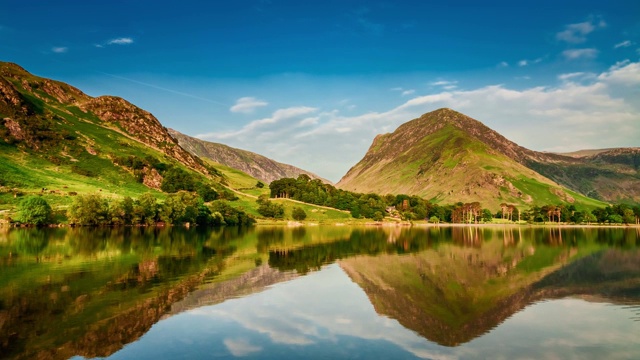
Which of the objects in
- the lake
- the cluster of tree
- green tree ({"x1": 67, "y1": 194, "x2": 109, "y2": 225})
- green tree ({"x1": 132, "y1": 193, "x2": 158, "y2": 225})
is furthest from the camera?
green tree ({"x1": 132, "y1": 193, "x2": 158, "y2": 225})

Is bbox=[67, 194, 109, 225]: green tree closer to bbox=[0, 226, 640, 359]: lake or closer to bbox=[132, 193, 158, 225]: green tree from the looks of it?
bbox=[132, 193, 158, 225]: green tree

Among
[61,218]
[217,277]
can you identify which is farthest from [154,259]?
[61,218]

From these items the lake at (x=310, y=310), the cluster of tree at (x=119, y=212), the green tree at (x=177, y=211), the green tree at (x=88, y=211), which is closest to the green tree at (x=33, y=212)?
the cluster of tree at (x=119, y=212)

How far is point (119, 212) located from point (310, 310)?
15285cm

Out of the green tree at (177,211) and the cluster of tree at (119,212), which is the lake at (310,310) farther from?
the green tree at (177,211)

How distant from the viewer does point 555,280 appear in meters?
51.9

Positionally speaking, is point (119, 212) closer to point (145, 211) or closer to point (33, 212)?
point (145, 211)

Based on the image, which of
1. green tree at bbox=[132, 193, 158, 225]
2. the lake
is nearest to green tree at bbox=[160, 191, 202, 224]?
green tree at bbox=[132, 193, 158, 225]

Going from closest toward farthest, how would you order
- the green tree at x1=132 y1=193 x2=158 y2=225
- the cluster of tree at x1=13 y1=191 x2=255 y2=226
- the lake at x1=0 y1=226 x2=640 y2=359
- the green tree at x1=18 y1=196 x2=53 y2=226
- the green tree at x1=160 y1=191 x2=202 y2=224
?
the lake at x1=0 y1=226 x2=640 y2=359, the green tree at x1=18 y1=196 x2=53 y2=226, the cluster of tree at x1=13 y1=191 x2=255 y2=226, the green tree at x1=132 y1=193 x2=158 y2=225, the green tree at x1=160 y1=191 x2=202 y2=224

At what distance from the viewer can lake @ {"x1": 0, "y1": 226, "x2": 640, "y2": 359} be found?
25281 mm

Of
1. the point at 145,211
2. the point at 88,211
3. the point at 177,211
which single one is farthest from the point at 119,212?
the point at 177,211

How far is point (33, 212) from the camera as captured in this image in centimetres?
14300

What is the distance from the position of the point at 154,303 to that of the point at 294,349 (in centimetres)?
1624

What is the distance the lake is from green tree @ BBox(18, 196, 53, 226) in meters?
94.2
